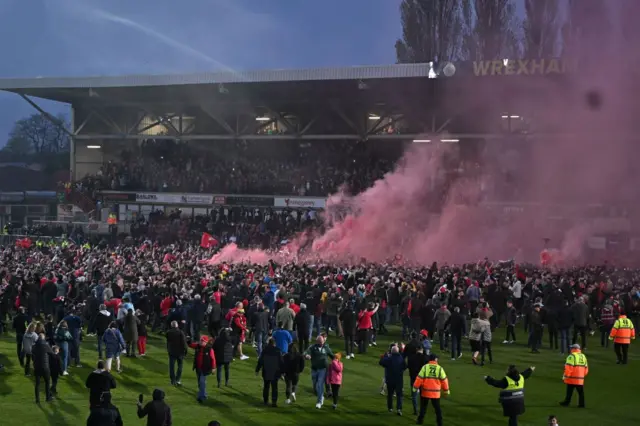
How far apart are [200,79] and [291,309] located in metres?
24.1

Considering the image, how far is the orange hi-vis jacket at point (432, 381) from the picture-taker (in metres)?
10.9

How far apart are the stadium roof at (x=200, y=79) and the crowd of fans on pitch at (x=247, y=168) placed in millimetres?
5182

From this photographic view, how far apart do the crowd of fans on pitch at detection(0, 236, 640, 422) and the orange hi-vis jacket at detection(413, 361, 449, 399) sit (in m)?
1.33

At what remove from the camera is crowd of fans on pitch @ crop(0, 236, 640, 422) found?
1344cm

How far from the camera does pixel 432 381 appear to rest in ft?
35.9

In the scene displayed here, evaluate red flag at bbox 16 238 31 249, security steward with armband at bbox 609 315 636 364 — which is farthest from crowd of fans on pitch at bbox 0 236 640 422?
red flag at bbox 16 238 31 249

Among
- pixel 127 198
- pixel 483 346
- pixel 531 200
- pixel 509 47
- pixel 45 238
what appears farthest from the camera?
pixel 509 47

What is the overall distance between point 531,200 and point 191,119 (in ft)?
72.7

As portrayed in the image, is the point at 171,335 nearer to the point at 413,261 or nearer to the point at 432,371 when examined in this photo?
the point at 432,371

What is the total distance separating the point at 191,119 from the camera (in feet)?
152

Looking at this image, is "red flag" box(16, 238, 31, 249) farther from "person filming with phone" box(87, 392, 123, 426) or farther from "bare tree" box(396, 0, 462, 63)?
"bare tree" box(396, 0, 462, 63)

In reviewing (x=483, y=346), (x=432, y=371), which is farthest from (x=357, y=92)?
(x=432, y=371)

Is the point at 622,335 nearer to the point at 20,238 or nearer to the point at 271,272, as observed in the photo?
the point at 271,272

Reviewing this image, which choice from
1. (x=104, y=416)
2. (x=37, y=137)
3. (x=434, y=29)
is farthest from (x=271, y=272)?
(x=37, y=137)
